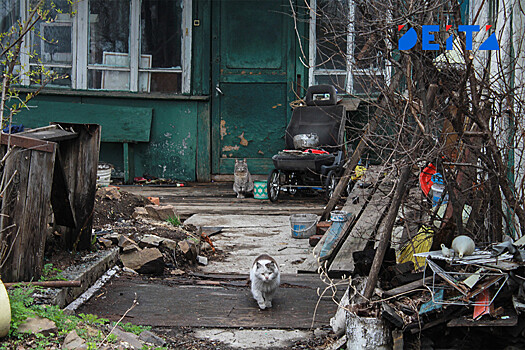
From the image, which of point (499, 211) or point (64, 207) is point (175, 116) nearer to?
point (64, 207)

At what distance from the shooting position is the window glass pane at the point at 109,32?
1120 centimetres

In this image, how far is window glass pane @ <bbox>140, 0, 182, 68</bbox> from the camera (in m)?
11.3

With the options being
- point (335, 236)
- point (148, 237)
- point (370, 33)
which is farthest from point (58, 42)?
point (370, 33)

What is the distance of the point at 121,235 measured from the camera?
5.91 m

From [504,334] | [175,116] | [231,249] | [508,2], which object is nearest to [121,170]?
[175,116]

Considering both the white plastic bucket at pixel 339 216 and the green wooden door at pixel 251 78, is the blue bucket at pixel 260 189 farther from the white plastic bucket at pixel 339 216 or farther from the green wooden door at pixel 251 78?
the white plastic bucket at pixel 339 216

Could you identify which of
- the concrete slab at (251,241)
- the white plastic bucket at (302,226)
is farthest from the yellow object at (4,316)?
the white plastic bucket at (302,226)

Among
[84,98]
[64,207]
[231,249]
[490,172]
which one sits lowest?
[231,249]

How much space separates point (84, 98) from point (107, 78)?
0.60 m

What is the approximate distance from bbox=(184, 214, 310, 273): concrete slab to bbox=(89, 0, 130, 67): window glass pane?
4336mm

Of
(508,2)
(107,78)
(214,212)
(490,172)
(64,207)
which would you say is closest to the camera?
(490,172)

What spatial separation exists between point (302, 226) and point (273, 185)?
2346 millimetres

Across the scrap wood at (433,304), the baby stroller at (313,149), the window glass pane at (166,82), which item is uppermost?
the window glass pane at (166,82)

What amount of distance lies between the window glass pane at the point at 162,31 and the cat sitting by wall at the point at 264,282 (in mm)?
7529
